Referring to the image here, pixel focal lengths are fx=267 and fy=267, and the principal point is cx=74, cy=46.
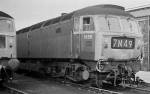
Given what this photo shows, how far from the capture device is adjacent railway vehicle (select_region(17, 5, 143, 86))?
1135 cm

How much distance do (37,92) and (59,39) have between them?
3.62m

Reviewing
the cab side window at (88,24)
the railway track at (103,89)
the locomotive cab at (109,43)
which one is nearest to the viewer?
the railway track at (103,89)

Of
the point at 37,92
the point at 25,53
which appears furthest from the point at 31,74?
the point at 37,92

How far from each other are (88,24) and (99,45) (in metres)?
1.21

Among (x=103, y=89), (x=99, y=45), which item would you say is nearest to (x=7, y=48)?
(x=99, y=45)

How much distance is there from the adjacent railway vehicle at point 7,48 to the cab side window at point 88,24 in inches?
130

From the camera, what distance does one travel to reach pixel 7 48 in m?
11.8

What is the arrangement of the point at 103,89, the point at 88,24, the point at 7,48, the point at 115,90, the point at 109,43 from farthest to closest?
the point at 88,24, the point at 7,48, the point at 115,90, the point at 109,43, the point at 103,89

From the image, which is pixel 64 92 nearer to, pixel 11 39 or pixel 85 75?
pixel 85 75

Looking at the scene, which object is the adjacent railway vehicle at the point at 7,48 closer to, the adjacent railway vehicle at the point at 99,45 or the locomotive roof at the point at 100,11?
the adjacent railway vehicle at the point at 99,45

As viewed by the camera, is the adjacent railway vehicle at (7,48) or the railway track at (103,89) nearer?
the railway track at (103,89)

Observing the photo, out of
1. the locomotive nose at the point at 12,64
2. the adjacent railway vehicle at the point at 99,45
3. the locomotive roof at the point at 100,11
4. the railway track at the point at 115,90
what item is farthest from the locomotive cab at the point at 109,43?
the locomotive nose at the point at 12,64

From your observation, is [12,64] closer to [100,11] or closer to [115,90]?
[100,11]

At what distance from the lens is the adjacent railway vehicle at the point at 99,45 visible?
11.4m
